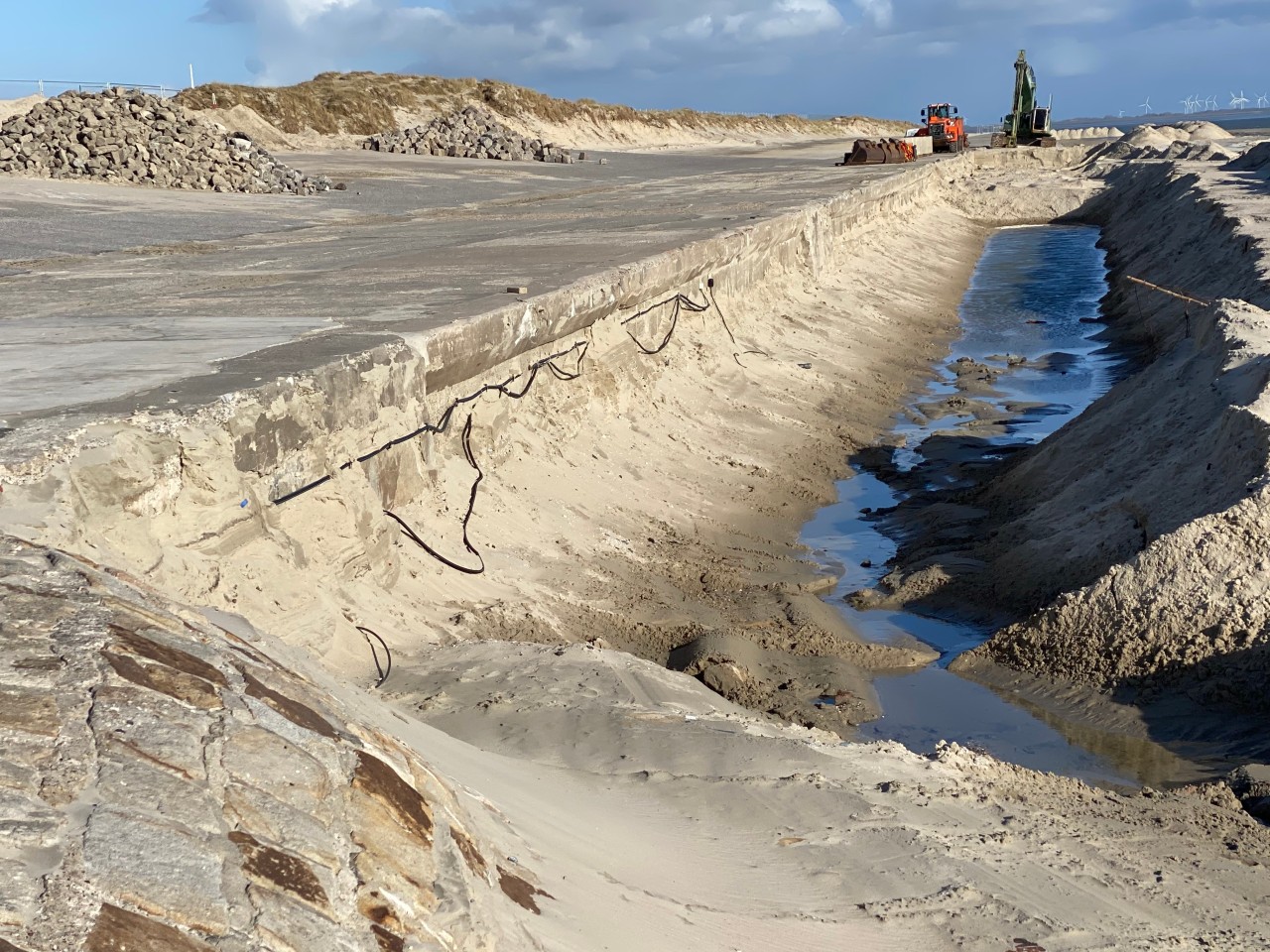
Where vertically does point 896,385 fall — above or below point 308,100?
below

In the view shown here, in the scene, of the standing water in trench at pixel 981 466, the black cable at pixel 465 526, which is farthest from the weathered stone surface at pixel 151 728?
the standing water in trench at pixel 981 466

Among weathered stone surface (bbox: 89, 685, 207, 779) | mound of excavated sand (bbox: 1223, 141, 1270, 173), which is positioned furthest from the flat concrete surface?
mound of excavated sand (bbox: 1223, 141, 1270, 173)

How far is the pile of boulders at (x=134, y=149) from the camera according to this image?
16.3 m

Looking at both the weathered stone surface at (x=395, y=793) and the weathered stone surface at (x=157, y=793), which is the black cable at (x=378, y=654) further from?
the weathered stone surface at (x=157, y=793)

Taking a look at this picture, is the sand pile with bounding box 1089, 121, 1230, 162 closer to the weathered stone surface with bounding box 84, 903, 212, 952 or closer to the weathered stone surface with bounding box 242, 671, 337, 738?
the weathered stone surface with bounding box 242, 671, 337, 738

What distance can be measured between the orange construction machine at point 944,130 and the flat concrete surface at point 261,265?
26649 mm

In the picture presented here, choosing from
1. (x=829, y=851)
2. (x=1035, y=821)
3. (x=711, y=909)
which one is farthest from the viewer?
(x=1035, y=821)

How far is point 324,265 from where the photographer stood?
30.4 feet

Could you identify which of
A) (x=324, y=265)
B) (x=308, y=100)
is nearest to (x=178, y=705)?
(x=324, y=265)

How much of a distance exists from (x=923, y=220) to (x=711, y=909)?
26.9 metres

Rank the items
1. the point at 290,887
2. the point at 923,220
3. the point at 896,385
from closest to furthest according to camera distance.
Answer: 1. the point at 290,887
2. the point at 896,385
3. the point at 923,220

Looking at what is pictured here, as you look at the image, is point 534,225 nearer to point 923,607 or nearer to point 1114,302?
point 923,607

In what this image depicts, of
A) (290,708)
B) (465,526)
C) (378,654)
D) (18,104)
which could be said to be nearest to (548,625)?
(465,526)

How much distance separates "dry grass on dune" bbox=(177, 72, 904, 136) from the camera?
38.6m
